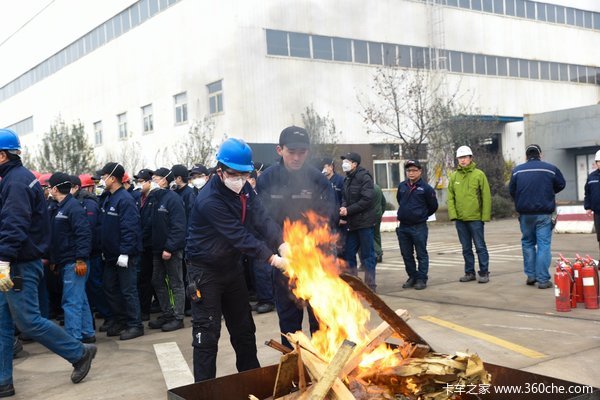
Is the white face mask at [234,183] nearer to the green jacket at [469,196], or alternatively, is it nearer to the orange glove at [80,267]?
the orange glove at [80,267]

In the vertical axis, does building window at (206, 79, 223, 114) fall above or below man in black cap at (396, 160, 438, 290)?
above

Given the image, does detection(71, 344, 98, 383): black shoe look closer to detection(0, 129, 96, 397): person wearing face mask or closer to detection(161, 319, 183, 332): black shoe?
detection(0, 129, 96, 397): person wearing face mask

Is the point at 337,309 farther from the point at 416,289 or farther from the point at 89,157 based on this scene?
the point at 89,157

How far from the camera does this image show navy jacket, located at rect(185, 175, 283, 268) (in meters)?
4.77

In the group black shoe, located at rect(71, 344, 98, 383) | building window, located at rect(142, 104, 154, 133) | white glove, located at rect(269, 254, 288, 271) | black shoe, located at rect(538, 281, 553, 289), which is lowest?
black shoe, located at rect(538, 281, 553, 289)

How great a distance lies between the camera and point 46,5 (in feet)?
144

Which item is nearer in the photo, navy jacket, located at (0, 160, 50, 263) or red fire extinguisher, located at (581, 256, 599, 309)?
navy jacket, located at (0, 160, 50, 263)

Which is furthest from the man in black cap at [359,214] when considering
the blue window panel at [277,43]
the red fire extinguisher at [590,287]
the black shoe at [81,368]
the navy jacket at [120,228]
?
the blue window panel at [277,43]

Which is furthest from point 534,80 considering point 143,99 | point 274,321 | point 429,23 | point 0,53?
point 0,53

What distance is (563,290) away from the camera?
730cm

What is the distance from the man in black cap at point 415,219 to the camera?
9.52m

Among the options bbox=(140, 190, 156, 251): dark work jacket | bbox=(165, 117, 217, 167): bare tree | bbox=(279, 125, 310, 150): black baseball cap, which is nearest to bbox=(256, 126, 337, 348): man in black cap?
bbox=(279, 125, 310, 150): black baseball cap

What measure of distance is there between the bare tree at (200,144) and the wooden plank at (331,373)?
24.0m

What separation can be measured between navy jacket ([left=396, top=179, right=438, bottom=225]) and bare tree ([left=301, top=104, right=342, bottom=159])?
56.4 feet
